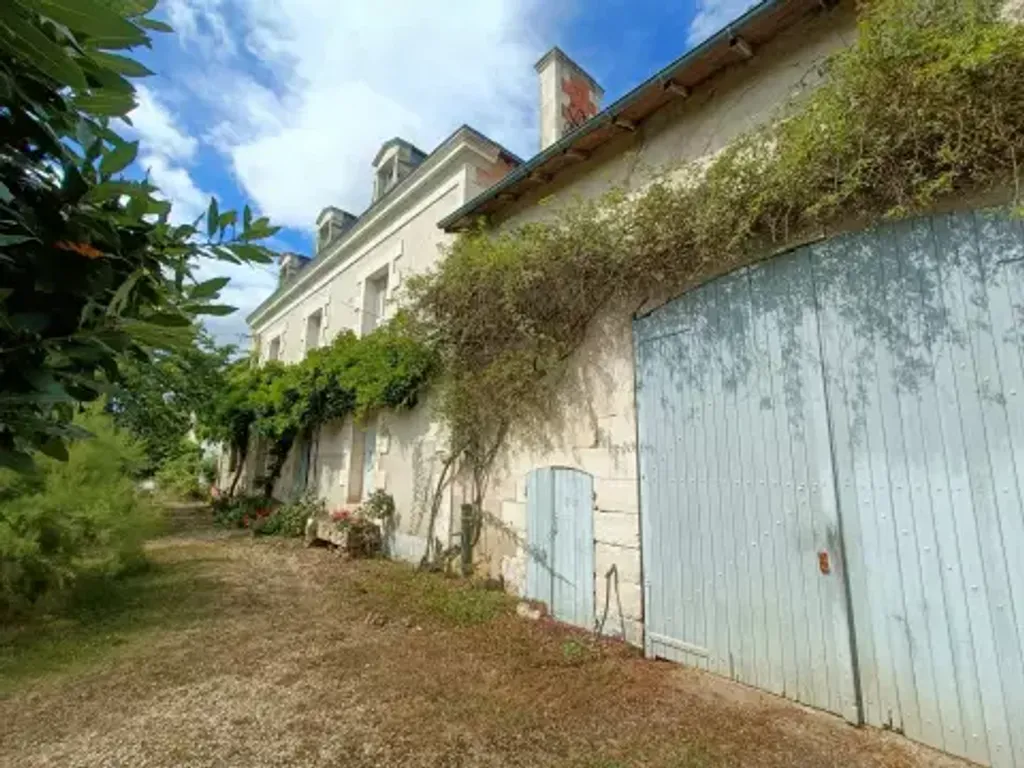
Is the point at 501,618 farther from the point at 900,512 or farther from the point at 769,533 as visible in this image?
the point at 900,512

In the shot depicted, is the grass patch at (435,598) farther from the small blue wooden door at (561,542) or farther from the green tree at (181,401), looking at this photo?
the green tree at (181,401)

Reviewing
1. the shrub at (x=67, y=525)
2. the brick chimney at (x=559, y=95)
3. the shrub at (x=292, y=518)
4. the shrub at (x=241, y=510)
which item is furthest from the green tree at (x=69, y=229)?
the shrub at (x=241, y=510)

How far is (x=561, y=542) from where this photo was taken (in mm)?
5105

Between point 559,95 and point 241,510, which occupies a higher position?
point 559,95

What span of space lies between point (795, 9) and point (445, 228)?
4651 mm

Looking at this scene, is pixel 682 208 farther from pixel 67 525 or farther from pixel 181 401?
pixel 181 401

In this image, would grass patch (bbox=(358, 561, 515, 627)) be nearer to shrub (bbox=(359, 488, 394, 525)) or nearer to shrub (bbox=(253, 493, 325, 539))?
shrub (bbox=(359, 488, 394, 525))

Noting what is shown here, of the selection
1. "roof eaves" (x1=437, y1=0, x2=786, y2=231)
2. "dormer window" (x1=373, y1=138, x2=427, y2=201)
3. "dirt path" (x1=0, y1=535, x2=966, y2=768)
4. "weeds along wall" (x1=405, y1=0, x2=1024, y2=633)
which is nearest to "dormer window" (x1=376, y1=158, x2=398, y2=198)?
"dormer window" (x1=373, y1=138, x2=427, y2=201)

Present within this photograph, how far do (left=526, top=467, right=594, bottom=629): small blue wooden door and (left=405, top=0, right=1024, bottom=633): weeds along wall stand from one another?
6.6 inches

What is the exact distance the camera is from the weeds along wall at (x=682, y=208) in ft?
9.64

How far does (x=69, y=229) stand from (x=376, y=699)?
3467 mm

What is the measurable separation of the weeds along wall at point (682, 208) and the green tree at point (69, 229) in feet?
11.9

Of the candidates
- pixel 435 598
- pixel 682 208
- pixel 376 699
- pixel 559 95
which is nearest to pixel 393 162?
pixel 559 95

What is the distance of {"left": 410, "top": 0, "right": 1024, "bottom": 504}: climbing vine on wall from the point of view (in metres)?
2.88
